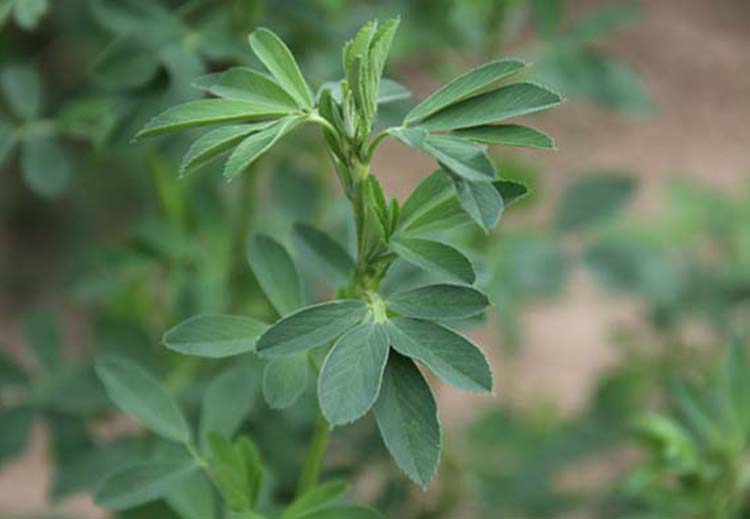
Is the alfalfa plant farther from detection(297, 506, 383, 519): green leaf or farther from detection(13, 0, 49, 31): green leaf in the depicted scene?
detection(13, 0, 49, 31): green leaf

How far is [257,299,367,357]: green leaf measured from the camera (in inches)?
30.2

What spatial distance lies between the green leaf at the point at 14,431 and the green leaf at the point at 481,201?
65 cm

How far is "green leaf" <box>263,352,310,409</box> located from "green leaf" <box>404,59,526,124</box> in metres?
0.17

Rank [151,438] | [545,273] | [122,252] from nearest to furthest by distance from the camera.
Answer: [151,438] → [122,252] → [545,273]

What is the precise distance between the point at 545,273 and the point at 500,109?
0.74 meters

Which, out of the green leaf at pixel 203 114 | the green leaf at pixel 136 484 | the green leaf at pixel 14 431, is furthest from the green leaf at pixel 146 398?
the green leaf at pixel 14 431

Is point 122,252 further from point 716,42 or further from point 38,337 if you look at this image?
point 716,42

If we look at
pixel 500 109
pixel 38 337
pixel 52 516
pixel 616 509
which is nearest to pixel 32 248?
pixel 52 516

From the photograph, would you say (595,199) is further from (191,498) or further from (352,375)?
(352,375)

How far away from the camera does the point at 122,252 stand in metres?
1.36

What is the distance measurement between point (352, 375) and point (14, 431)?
61cm

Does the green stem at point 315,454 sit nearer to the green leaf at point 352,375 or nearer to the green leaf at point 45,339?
the green leaf at point 352,375

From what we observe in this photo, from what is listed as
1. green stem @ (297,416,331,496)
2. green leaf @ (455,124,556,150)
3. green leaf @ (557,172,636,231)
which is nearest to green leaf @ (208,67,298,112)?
green leaf @ (455,124,556,150)

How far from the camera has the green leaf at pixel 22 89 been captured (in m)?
1.22
